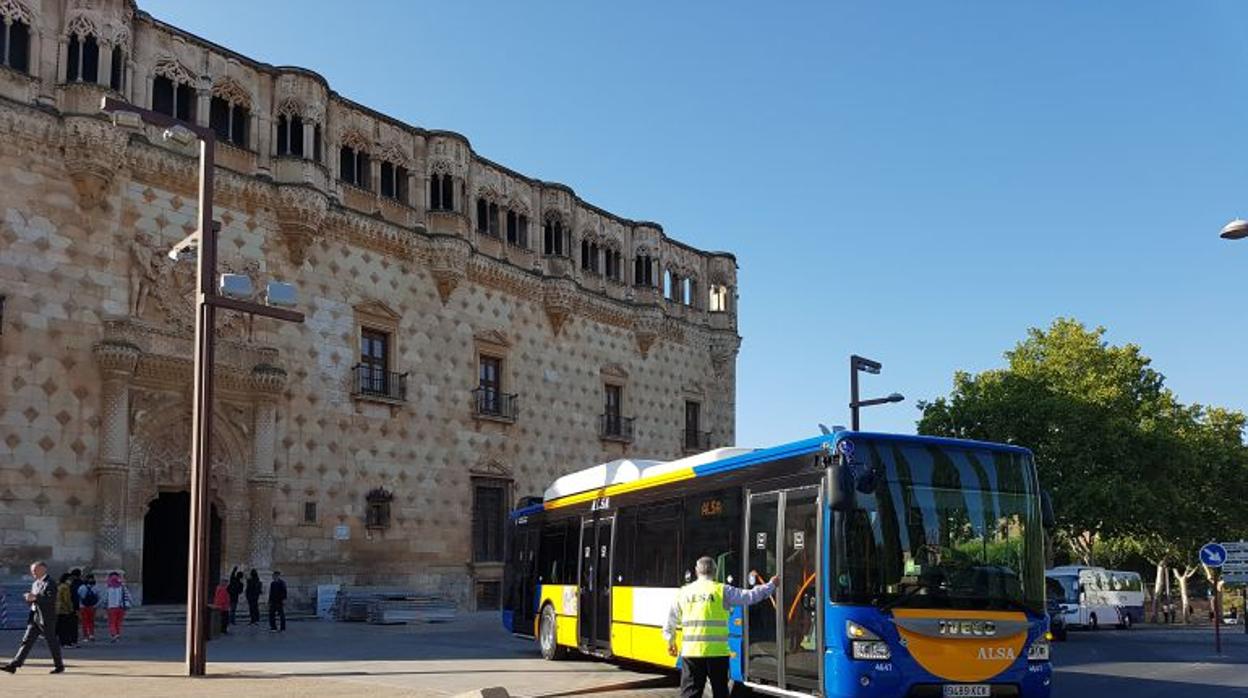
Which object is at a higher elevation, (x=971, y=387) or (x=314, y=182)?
(x=314, y=182)

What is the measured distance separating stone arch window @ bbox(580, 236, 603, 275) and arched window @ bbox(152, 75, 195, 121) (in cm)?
1519

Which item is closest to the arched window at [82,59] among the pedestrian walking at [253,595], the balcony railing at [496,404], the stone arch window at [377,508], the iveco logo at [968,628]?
the pedestrian walking at [253,595]

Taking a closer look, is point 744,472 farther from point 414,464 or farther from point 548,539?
point 414,464

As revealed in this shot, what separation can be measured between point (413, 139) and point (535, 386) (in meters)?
8.51

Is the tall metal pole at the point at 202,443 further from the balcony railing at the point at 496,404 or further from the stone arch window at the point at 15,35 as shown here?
the balcony railing at the point at 496,404

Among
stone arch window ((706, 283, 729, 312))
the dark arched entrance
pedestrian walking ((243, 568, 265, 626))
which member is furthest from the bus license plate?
stone arch window ((706, 283, 729, 312))

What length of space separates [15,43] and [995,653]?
22.6 meters

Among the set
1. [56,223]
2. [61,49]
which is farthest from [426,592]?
[61,49]

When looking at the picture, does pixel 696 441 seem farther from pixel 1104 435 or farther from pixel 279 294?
pixel 279 294

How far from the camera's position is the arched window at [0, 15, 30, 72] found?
950 inches

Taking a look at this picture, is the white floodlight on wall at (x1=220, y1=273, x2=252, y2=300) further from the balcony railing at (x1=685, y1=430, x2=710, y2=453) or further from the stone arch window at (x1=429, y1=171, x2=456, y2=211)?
the balcony railing at (x1=685, y1=430, x2=710, y2=453)

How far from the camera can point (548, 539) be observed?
19688 millimetres

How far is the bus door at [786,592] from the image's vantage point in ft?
37.7

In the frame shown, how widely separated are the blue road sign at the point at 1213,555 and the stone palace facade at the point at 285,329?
18.3 meters
